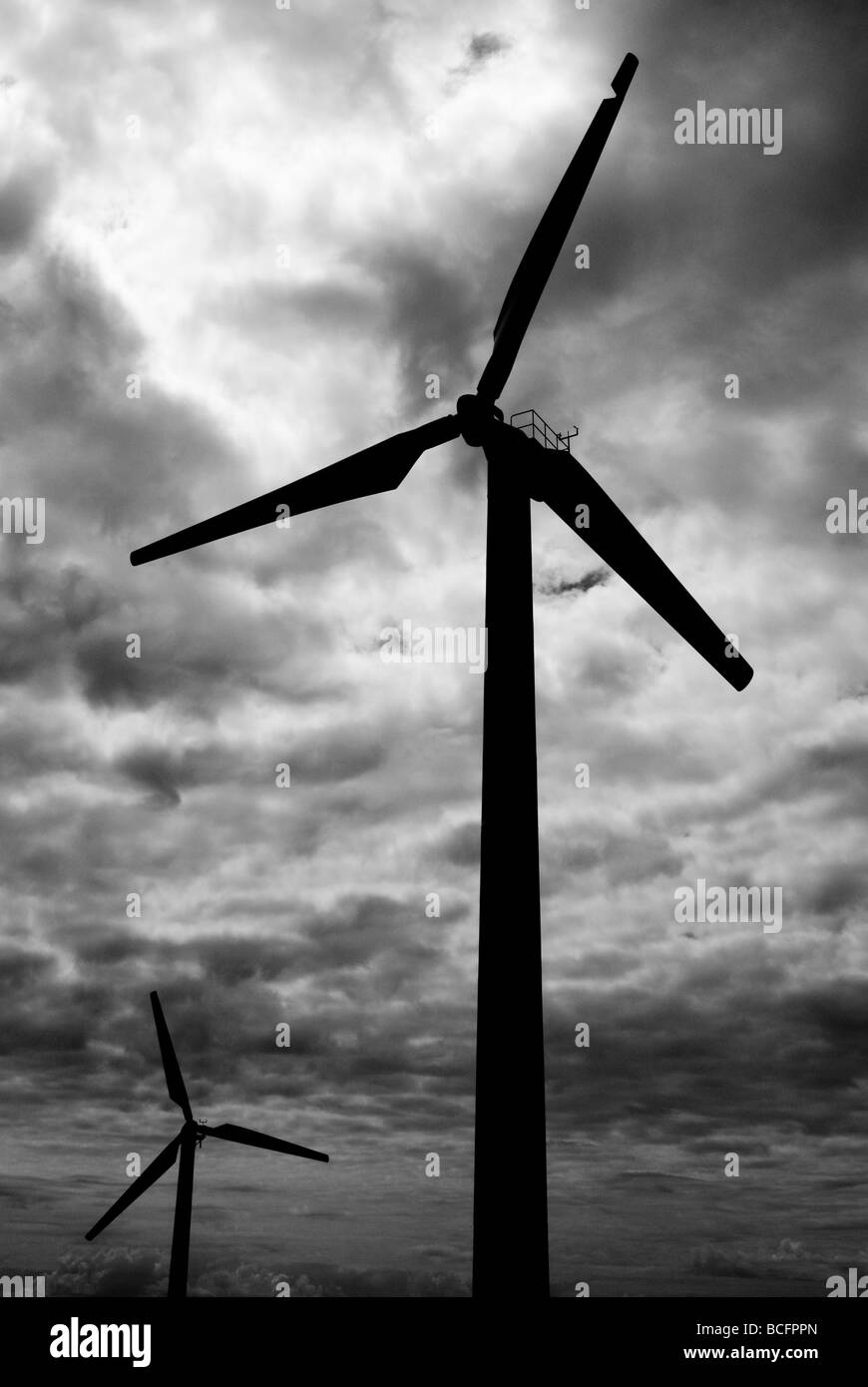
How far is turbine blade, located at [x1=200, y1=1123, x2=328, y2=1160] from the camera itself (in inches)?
2450

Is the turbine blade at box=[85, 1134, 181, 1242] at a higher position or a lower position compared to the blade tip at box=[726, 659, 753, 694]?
lower

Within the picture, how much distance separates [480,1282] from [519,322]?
24.1 m

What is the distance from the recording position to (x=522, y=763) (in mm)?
27766

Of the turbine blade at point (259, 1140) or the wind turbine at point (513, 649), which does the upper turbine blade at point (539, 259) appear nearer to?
the wind turbine at point (513, 649)

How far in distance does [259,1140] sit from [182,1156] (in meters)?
5.24

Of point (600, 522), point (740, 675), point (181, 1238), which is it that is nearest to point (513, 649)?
point (600, 522)

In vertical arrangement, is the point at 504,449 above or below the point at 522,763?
above

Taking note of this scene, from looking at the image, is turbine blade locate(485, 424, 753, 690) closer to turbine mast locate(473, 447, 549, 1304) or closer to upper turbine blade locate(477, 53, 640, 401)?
upper turbine blade locate(477, 53, 640, 401)

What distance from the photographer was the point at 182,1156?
6488 cm

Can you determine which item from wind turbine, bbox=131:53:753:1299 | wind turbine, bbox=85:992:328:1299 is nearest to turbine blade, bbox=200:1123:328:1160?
wind turbine, bbox=85:992:328:1299

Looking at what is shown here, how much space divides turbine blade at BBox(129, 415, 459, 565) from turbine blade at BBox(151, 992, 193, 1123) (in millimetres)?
37324

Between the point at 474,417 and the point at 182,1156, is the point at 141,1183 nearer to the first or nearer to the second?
the point at 182,1156
